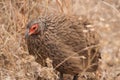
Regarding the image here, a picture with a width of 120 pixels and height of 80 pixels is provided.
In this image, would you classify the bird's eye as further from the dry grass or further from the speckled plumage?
the dry grass

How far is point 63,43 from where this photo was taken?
4.60 metres

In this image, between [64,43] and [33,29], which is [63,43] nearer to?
[64,43]

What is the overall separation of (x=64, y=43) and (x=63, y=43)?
0.01 m

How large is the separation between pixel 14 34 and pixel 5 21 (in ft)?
1.01

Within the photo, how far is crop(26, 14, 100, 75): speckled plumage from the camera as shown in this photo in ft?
15.0

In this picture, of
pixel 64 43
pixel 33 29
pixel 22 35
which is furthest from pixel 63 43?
pixel 22 35

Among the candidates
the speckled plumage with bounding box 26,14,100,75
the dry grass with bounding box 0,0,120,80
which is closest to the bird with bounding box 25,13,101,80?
the speckled plumage with bounding box 26,14,100,75

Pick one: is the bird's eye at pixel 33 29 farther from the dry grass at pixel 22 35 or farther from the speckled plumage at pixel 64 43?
the dry grass at pixel 22 35

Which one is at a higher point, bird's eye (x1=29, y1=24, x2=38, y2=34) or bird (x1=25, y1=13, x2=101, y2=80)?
bird's eye (x1=29, y1=24, x2=38, y2=34)

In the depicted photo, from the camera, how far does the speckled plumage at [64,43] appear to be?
4582mm

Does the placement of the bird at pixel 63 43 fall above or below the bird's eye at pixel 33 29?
below

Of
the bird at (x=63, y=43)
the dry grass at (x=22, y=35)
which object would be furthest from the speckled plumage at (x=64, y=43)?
the dry grass at (x=22, y=35)

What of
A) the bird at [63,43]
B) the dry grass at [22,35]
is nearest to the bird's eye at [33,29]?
the bird at [63,43]

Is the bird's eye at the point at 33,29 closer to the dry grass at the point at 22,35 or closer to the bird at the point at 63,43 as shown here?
the bird at the point at 63,43
